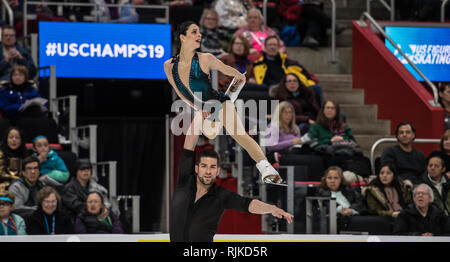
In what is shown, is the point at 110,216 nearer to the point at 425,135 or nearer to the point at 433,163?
the point at 433,163

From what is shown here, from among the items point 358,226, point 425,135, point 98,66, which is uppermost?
point 98,66

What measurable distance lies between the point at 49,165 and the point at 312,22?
196 inches

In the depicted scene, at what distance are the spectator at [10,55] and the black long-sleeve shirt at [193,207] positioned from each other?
16.6ft

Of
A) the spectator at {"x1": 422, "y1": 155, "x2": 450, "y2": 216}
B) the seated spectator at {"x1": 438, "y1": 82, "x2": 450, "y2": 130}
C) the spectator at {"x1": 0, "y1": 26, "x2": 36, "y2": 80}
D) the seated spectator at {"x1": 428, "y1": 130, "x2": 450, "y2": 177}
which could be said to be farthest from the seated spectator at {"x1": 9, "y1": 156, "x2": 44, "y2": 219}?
the seated spectator at {"x1": 438, "y1": 82, "x2": 450, "y2": 130}

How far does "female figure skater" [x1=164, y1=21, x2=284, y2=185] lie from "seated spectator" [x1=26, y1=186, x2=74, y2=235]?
9.90 ft

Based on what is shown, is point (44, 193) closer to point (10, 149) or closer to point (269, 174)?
point (10, 149)

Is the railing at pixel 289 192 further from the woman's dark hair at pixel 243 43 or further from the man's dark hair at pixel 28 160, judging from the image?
the man's dark hair at pixel 28 160

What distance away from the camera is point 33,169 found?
10852mm

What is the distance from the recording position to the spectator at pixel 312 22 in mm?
14883

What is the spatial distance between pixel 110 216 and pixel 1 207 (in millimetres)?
1314

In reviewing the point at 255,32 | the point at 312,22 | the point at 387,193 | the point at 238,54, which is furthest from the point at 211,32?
the point at 387,193

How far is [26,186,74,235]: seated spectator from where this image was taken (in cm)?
1034

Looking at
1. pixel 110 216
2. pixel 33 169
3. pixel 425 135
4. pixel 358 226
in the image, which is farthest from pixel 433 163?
pixel 33 169

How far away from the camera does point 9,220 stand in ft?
33.1
